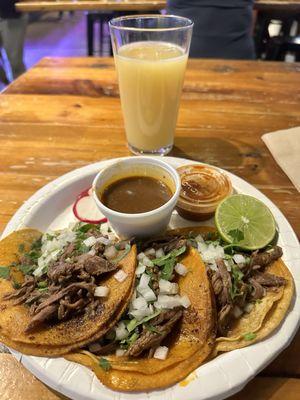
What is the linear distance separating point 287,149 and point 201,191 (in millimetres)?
787

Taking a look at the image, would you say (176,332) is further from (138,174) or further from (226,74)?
(226,74)

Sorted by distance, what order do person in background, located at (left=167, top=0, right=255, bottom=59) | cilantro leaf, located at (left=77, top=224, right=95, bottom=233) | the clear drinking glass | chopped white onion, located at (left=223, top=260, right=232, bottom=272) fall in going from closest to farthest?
chopped white onion, located at (left=223, top=260, right=232, bottom=272) < cilantro leaf, located at (left=77, top=224, right=95, bottom=233) < the clear drinking glass < person in background, located at (left=167, top=0, right=255, bottom=59)

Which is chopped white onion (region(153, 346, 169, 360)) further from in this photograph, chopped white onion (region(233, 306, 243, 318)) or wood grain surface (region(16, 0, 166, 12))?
wood grain surface (region(16, 0, 166, 12))

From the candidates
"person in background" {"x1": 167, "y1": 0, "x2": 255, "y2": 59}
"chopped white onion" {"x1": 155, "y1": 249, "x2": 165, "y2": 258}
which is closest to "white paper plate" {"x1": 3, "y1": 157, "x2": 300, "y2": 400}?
"chopped white onion" {"x1": 155, "y1": 249, "x2": 165, "y2": 258}

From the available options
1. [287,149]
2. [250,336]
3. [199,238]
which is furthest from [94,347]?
[287,149]

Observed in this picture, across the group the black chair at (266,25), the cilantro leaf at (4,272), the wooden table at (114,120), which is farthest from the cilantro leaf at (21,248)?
the black chair at (266,25)

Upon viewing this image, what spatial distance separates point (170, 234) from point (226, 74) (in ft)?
6.81

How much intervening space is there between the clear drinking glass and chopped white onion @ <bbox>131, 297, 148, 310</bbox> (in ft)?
3.96

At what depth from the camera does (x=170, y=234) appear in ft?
5.36

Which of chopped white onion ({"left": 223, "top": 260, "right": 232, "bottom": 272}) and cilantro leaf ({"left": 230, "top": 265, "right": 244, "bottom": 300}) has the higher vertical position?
chopped white onion ({"left": 223, "top": 260, "right": 232, "bottom": 272})

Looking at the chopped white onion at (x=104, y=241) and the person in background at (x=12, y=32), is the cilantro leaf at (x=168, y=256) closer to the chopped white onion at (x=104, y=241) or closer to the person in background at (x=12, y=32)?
the chopped white onion at (x=104, y=241)

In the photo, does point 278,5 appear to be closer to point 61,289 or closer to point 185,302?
point 185,302

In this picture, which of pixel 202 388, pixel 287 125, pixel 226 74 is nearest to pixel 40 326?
pixel 202 388

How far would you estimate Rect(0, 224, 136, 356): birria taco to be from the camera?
47.9 inches
